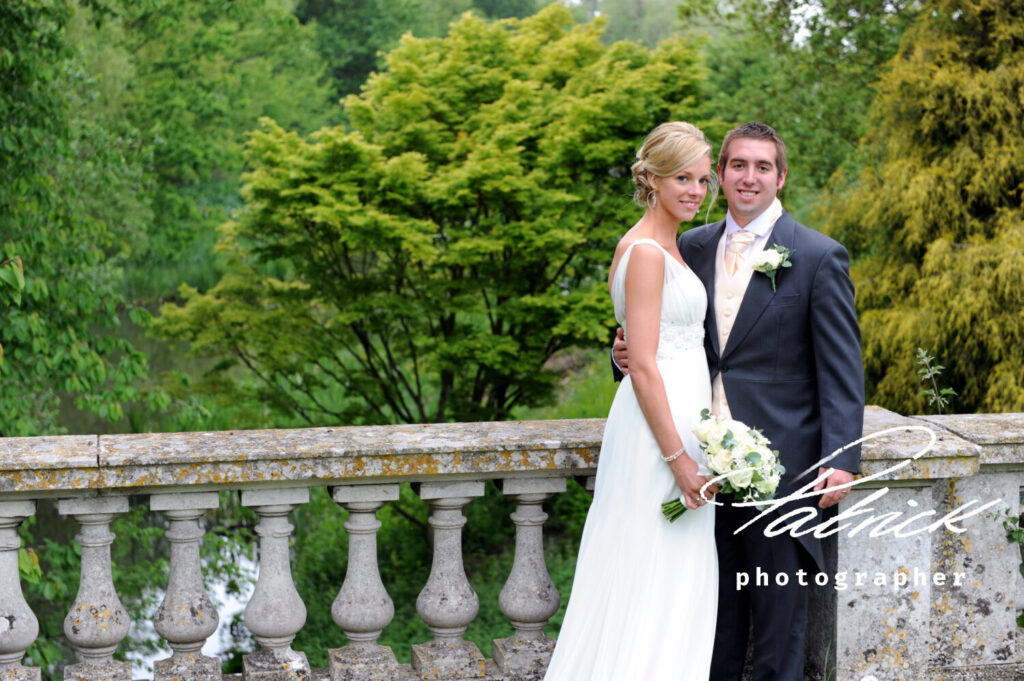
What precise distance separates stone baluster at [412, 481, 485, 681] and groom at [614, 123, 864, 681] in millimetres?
838

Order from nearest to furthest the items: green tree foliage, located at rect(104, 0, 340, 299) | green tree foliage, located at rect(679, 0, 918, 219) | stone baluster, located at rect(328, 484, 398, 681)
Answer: stone baluster, located at rect(328, 484, 398, 681) → green tree foliage, located at rect(679, 0, 918, 219) → green tree foliage, located at rect(104, 0, 340, 299)

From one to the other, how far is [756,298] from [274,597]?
1.69 metres

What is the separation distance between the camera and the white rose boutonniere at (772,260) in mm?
2959

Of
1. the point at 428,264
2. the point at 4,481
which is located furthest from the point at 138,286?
the point at 4,481

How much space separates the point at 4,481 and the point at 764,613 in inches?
86.1

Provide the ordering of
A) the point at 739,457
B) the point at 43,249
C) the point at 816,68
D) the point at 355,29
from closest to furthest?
the point at 739,457 < the point at 43,249 < the point at 816,68 < the point at 355,29

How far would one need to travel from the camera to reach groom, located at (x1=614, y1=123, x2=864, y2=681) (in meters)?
2.96

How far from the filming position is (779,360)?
10.0 ft

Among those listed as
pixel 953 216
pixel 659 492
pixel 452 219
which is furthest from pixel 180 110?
pixel 659 492

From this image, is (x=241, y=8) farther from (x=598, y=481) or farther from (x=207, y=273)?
(x=207, y=273)

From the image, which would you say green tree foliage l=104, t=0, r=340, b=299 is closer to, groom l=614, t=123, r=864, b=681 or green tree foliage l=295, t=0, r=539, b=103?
green tree foliage l=295, t=0, r=539, b=103

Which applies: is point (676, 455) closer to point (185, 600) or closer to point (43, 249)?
point (185, 600)

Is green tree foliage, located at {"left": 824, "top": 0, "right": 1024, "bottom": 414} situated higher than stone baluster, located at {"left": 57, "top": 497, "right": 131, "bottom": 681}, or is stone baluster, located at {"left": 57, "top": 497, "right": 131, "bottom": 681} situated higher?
green tree foliage, located at {"left": 824, "top": 0, "right": 1024, "bottom": 414}

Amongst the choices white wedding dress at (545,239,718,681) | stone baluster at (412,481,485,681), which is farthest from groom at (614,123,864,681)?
stone baluster at (412,481,485,681)
